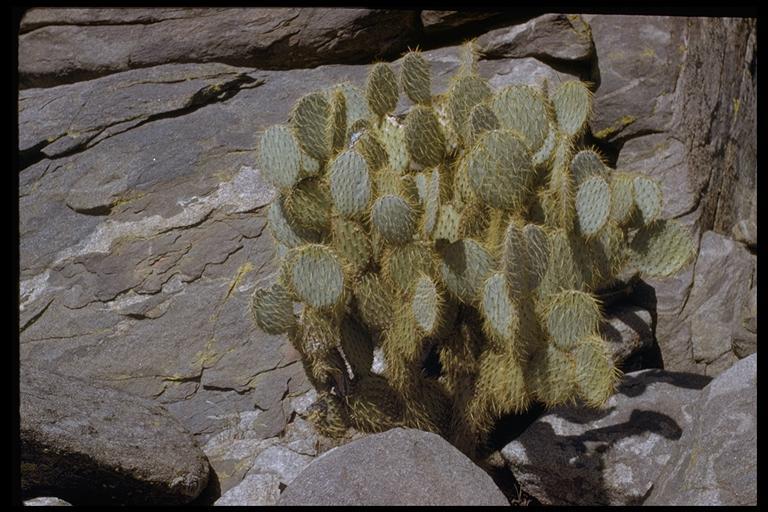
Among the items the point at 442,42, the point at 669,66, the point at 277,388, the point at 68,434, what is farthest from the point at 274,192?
the point at 669,66

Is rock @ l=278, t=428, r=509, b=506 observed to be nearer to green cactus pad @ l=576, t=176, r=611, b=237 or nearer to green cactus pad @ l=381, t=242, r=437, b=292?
green cactus pad @ l=381, t=242, r=437, b=292

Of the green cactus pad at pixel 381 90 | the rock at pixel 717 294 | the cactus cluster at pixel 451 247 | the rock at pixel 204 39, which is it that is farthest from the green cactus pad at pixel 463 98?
the rock at pixel 204 39

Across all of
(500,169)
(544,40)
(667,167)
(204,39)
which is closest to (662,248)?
(500,169)

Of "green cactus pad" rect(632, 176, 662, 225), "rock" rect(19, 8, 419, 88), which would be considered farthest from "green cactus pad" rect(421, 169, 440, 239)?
"rock" rect(19, 8, 419, 88)

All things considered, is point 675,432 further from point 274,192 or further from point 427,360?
point 274,192

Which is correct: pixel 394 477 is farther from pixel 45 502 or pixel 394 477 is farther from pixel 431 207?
pixel 45 502

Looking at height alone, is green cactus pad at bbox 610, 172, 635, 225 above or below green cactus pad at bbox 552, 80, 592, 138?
below
